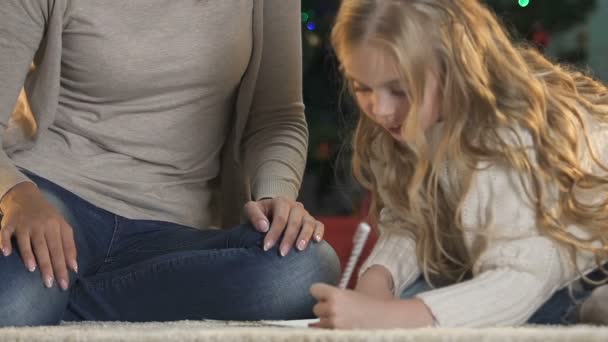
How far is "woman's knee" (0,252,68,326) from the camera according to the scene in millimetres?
1298

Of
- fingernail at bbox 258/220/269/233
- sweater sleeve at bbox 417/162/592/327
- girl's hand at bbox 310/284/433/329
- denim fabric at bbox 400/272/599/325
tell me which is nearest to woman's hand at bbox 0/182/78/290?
fingernail at bbox 258/220/269/233

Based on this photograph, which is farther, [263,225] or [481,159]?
[263,225]

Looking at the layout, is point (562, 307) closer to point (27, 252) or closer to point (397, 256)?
point (397, 256)

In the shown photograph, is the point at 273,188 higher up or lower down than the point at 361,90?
lower down

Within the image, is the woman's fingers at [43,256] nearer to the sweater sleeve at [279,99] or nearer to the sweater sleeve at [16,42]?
the sweater sleeve at [16,42]

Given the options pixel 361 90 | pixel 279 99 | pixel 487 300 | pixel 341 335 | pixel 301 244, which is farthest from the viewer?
pixel 279 99

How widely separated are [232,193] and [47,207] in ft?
1.29

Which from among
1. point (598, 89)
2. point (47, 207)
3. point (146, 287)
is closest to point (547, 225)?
point (598, 89)

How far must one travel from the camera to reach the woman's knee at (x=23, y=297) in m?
1.30

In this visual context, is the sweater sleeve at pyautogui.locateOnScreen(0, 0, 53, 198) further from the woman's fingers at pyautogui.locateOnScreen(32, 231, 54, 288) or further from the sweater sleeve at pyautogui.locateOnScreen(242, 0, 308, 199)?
the sweater sleeve at pyautogui.locateOnScreen(242, 0, 308, 199)

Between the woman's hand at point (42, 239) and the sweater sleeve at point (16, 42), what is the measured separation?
0.13m

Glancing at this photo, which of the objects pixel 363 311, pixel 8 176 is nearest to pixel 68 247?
pixel 8 176

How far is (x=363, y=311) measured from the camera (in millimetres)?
1143

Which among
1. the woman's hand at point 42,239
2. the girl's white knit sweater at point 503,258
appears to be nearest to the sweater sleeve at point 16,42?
the woman's hand at point 42,239
